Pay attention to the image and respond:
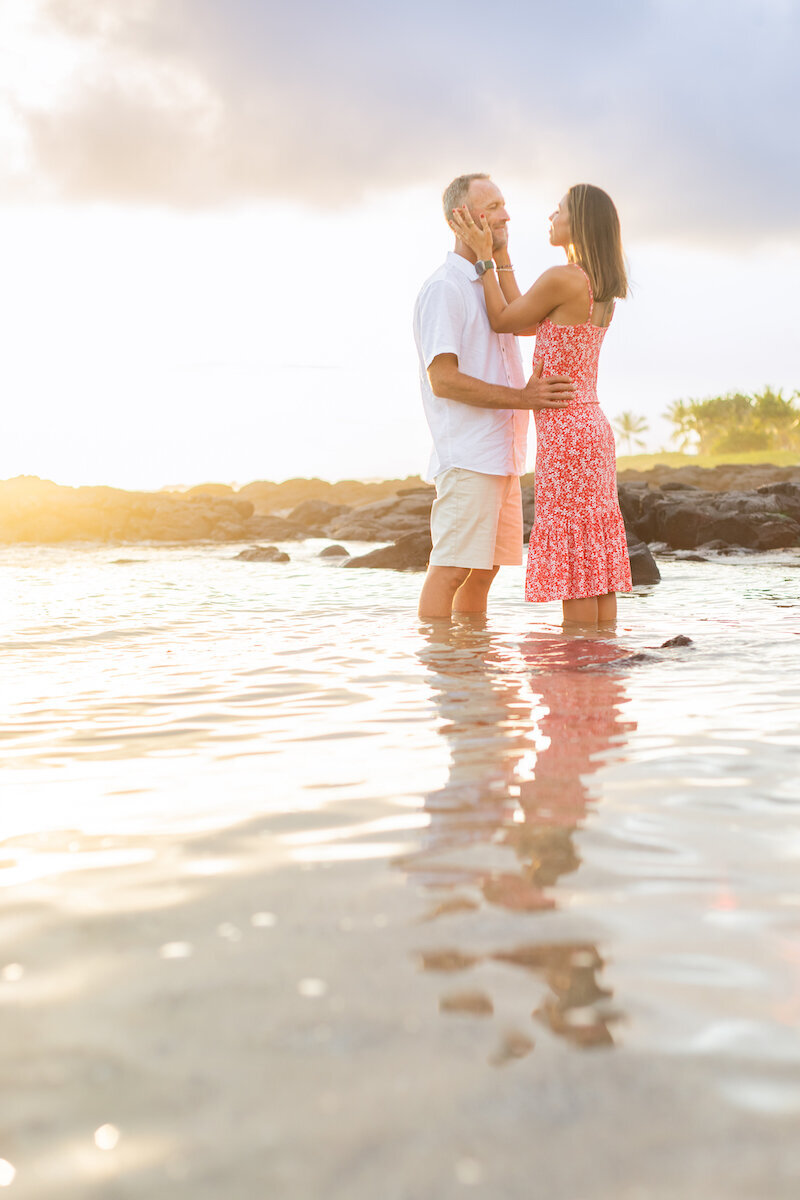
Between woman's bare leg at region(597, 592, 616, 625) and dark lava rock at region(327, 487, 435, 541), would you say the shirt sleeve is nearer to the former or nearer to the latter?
woman's bare leg at region(597, 592, 616, 625)

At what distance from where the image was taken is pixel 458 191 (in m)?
5.86

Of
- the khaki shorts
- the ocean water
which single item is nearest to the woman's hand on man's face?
the khaki shorts

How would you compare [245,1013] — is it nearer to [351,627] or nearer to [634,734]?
[634,734]

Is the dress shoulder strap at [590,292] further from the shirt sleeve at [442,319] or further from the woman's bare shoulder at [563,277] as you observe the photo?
the shirt sleeve at [442,319]

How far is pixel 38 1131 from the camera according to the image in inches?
49.3

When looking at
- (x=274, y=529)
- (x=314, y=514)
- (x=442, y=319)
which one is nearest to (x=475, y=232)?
(x=442, y=319)

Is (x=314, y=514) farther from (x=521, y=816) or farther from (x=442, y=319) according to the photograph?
(x=521, y=816)

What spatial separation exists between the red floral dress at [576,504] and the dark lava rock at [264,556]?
40.3ft

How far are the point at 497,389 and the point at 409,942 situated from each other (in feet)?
14.6

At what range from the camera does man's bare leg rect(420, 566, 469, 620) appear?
251 inches

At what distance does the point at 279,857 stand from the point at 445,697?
6.59ft

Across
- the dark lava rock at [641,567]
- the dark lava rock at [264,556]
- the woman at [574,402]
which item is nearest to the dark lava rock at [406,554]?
the dark lava rock at [641,567]

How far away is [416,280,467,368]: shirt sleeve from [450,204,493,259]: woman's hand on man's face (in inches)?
9.7

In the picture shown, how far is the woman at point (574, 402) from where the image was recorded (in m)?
5.49
